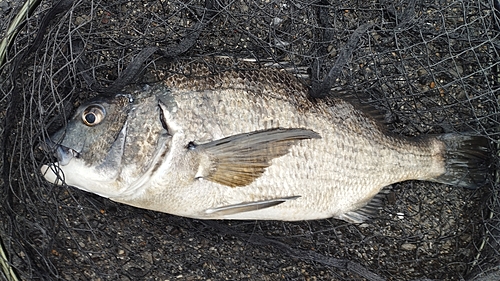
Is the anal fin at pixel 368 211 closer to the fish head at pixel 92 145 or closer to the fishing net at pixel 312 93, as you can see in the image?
the fishing net at pixel 312 93

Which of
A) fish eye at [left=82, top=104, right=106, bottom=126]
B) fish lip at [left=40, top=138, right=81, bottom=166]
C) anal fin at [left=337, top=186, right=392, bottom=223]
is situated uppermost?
fish eye at [left=82, top=104, right=106, bottom=126]

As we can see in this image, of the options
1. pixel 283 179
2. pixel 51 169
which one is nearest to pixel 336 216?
pixel 283 179

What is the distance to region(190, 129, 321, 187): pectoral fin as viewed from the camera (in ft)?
5.24

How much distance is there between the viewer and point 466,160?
2.01 m

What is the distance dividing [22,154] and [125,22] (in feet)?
2.21

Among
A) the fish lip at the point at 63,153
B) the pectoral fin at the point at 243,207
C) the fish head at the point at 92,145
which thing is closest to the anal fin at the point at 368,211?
the pectoral fin at the point at 243,207

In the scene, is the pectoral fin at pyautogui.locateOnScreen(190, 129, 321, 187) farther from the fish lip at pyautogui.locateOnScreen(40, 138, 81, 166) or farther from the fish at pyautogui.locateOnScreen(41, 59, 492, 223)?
the fish lip at pyautogui.locateOnScreen(40, 138, 81, 166)

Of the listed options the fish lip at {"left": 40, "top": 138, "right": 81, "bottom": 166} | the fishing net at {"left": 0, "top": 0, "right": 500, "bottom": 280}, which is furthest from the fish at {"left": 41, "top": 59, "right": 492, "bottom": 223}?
the fishing net at {"left": 0, "top": 0, "right": 500, "bottom": 280}

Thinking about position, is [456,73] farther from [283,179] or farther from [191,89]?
[191,89]

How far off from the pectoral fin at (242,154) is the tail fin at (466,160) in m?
0.75

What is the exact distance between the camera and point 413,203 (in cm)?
214

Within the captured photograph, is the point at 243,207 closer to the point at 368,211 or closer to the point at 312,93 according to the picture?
the point at 312,93

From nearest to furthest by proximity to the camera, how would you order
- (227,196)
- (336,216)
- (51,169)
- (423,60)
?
1. (51,169)
2. (227,196)
3. (336,216)
4. (423,60)

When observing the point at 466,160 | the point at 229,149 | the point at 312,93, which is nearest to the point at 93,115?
the point at 229,149
